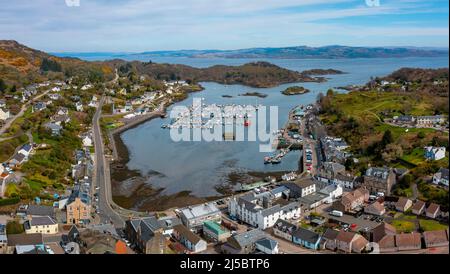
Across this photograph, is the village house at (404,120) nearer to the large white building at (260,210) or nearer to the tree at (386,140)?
the tree at (386,140)

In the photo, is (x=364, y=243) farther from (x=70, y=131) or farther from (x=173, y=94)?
(x=173, y=94)

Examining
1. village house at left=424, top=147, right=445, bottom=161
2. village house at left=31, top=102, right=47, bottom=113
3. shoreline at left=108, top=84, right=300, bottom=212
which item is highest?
village house at left=31, top=102, right=47, bottom=113

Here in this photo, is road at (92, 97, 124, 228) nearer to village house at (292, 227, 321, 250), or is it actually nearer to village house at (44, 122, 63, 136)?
village house at (44, 122, 63, 136)

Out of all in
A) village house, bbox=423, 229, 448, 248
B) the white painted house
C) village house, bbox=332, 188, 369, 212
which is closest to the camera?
village house, bbox=423, 229, 448, 248

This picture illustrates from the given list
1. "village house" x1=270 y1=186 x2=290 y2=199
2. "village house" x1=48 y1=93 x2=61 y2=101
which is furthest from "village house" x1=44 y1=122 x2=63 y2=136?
"village house" x1=270 y1=186 x2=290 y2=199

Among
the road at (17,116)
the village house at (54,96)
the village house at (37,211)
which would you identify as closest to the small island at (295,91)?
the village house at (54,96)

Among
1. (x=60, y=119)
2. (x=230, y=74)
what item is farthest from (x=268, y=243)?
(x=230, y=74)
